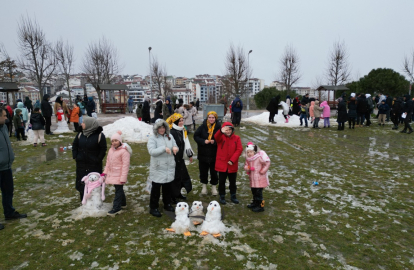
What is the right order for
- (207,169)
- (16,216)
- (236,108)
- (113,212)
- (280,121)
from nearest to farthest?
(16,216), (113,212), (207,169), (236,108), (280,121)

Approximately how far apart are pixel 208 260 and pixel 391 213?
3465 millimetres

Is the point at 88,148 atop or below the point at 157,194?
atop

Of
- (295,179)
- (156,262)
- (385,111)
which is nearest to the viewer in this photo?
(156,262)

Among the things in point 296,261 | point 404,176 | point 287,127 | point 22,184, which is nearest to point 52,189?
point 22,184

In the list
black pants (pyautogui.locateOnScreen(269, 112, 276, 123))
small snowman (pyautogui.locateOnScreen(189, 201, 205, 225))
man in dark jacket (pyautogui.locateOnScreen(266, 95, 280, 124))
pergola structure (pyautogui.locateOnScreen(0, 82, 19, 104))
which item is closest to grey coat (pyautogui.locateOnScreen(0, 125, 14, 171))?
small snowman (pyautogui.locateOnScreen(189, 201, 205, 225))

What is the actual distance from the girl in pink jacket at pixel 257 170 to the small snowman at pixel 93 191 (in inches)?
101

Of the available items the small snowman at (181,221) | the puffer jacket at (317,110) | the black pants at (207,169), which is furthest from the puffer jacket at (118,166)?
Result: the puffer jacket at (317,110)

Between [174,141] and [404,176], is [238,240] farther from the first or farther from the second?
[404,176]

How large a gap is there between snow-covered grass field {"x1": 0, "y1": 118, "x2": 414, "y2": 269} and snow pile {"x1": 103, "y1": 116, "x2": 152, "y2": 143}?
4858mm

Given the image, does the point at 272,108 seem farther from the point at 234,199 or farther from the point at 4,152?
the point at 4,152

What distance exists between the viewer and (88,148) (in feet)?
15.5

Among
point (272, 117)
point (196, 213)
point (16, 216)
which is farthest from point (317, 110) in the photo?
point (16, 216)

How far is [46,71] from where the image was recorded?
28.8 meters

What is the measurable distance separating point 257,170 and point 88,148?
296 cm
